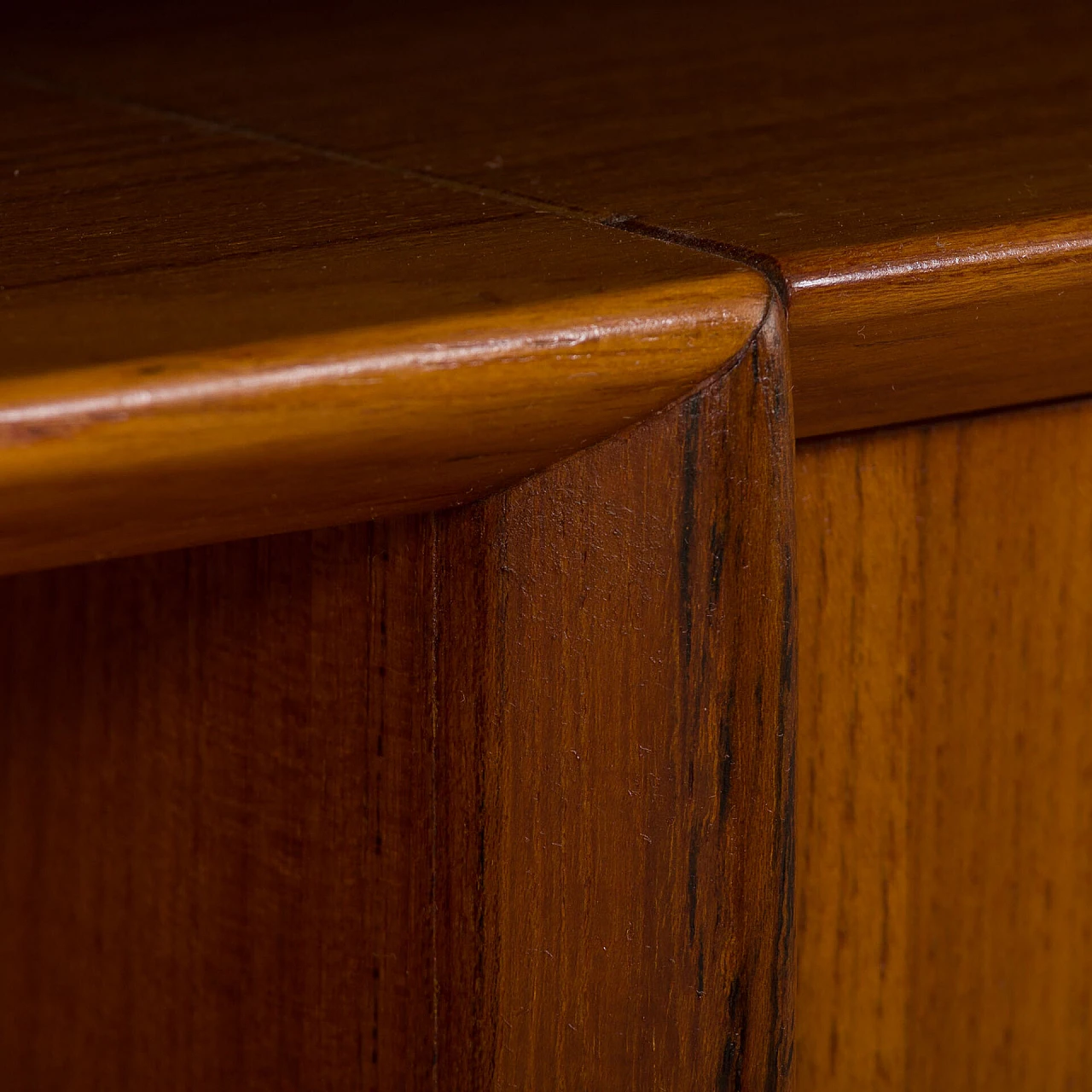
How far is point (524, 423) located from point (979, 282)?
0.12 m

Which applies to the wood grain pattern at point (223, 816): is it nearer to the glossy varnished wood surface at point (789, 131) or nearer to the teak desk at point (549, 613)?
the teak desk at point (549, 613)

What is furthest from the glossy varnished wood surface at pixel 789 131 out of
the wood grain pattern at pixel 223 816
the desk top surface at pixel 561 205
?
the wood grain pattern at pixel 223 816

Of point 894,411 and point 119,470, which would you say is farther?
point 894,411

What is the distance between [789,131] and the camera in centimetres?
46

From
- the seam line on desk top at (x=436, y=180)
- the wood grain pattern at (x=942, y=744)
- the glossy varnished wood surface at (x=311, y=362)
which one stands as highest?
the seam line on desk top at (x=436, y=180)

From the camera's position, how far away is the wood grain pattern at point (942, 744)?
37cm

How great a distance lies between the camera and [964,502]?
0.37 meters

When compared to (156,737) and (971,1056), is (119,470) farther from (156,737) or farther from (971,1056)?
(971,1056)

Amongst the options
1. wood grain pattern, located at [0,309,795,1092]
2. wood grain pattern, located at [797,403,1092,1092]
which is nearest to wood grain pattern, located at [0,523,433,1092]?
wood grain pattern, located at [0,309,795,1092]

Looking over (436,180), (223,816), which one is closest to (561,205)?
(436,180)

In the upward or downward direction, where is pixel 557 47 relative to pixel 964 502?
upward

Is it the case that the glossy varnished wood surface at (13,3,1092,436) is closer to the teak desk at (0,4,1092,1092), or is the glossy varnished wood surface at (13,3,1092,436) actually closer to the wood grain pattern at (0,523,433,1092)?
the teak desk at (0,4,1092,1092)

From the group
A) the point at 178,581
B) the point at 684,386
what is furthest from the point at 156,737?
the point at 684,386

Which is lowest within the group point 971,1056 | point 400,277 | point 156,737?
point 971,1056
